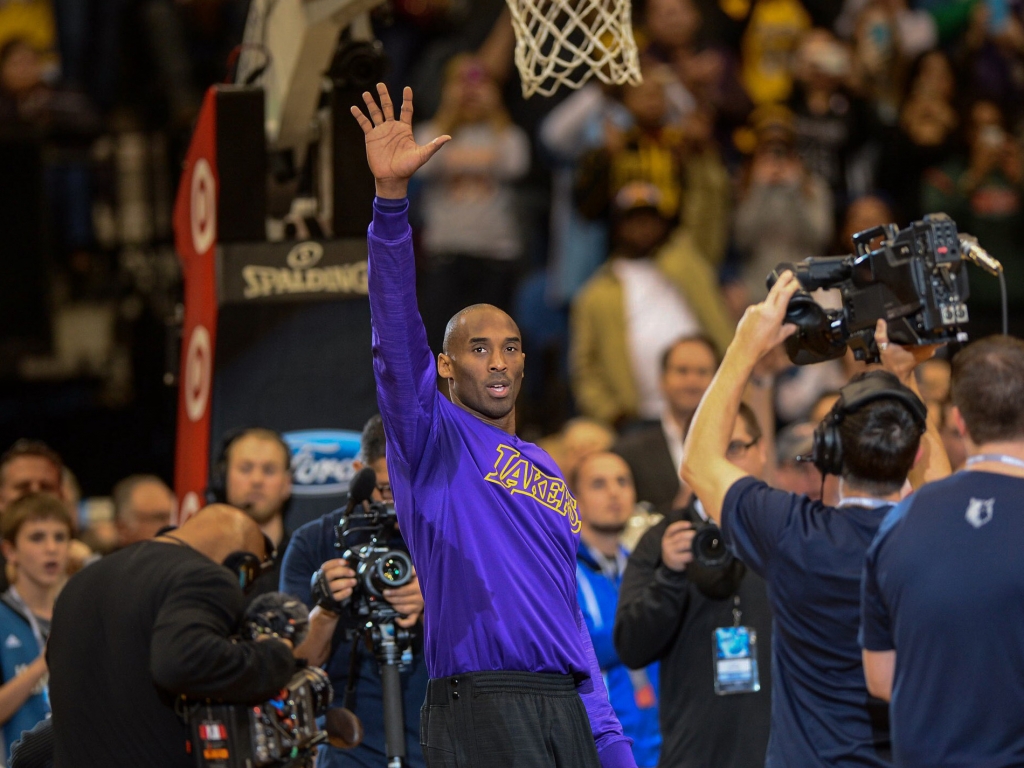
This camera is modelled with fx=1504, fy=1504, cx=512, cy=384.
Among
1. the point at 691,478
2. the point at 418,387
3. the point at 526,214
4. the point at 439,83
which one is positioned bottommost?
the point at 691,478

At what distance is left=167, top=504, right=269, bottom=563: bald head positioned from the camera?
17.7 feet

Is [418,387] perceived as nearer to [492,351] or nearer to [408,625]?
[492,351]

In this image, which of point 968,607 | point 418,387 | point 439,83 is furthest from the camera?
point 439,83

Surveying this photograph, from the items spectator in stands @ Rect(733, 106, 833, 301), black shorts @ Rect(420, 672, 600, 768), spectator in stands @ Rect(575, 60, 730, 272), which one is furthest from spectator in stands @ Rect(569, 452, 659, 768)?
spectator in stands @ Rect(733, 106, 833, 301)

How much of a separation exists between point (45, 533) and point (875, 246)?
161 inches

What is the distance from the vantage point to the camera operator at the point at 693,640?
5.55 metres

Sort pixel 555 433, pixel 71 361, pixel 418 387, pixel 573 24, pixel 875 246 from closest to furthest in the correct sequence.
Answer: pixel 418 387
pixel 875 246
pixel 573 24
pixel 555 433
pixel 71 361

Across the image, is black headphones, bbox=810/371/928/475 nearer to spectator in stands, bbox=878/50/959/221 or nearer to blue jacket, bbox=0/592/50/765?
blue jacket, bbox=0/592/50/765

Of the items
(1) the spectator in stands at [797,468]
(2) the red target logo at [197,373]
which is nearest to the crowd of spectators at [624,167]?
(1) the spectator in stands at [797,468]

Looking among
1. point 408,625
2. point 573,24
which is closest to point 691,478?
point 408,625

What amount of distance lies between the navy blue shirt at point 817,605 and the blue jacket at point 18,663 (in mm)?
3665

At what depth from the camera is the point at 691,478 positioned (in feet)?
14.6

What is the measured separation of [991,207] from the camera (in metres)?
11.2

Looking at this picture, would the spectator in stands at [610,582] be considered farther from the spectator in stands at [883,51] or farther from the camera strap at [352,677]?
the spectator in stands at [883,51]
